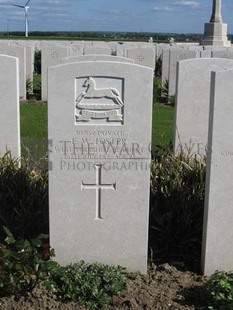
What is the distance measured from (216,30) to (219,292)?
2872 centimetres

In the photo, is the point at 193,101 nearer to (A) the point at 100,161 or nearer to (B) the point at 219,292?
(A) the point at 100,161

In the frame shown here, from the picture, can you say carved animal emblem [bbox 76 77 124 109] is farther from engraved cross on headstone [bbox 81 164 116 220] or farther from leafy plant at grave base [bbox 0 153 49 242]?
leafy plant at grave base [bbox 0 153 49 242]

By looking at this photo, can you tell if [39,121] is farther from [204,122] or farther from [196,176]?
[196,176]

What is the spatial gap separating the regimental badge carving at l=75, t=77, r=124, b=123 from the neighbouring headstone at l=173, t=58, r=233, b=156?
5.97 feet

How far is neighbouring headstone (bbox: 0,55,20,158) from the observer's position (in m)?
5.34

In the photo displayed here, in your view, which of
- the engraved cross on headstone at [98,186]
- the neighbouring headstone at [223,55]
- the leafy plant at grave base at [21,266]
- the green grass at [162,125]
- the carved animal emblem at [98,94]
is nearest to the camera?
the leafy plant at grave base at [21,266]

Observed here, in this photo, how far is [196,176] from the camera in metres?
5.06

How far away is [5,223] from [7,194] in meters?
0.32

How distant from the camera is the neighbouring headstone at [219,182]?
404 centimetres

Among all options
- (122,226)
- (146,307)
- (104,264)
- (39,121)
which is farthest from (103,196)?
(39,121)

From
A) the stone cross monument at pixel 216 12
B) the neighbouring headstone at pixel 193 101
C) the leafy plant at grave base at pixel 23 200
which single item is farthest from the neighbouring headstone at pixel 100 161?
the stone cross monument at pixel 216 12

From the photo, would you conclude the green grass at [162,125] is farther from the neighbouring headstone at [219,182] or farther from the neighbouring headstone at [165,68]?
the neighbouring headstone at [219,182]

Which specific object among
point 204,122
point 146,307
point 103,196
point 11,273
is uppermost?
point 204,122

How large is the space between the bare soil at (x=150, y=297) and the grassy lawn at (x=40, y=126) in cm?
310
